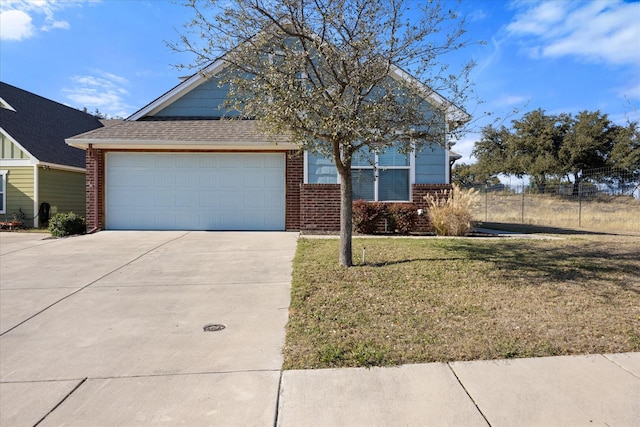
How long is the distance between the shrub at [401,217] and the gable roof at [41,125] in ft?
44.2

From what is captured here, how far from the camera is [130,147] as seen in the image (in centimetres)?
1124

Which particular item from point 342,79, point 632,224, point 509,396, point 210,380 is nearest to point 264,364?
point 210,380

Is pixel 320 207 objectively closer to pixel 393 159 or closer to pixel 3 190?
pixel 393 159

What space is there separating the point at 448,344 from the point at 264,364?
1.77 meters

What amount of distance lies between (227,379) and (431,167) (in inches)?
353

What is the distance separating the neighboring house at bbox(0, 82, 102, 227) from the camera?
15.0m

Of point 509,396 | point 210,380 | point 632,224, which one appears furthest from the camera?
point 632,224

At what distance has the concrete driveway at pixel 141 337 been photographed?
9.68ft

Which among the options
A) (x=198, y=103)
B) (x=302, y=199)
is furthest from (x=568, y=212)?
(x=198, y=103)

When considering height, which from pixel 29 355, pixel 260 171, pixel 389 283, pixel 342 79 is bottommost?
pixel 29 355

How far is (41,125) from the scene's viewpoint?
17438mm

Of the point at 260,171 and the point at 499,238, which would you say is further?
the point at 260,171

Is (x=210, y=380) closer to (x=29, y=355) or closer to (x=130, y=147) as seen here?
(x=29, y=355)

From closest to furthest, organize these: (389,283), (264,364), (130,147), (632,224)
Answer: (264,364)
(389,283)
(130,147)
(632,224)
